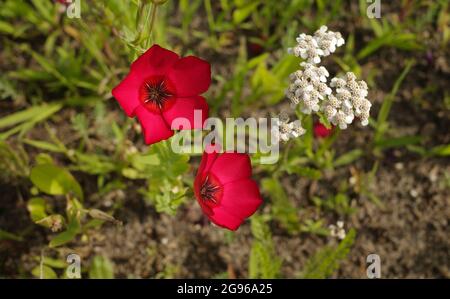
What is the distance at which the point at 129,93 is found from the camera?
1.52m

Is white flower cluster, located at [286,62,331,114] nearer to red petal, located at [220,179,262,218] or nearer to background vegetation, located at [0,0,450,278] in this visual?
red petal, located at [220,179,262,218]

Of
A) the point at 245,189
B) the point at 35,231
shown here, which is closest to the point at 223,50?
the point at 245,189

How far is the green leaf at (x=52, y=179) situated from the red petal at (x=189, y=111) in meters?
0.56

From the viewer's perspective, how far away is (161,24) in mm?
2207

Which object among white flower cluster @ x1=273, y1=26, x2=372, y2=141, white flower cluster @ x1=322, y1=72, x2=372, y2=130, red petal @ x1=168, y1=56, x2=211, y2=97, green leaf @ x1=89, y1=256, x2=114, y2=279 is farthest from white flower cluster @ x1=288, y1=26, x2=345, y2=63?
green leaf @ x1=89, y1=256, x2=114, y2=279

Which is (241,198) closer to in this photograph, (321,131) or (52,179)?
(321,131)

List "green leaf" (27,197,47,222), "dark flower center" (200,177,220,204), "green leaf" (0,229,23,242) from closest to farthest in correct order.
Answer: "dark flower center" (200,177,220,204)
"green leaf" (27,197,47,222)
"green leaf" (0,229,23,242)

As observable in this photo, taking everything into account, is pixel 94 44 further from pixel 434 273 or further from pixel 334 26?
pixel 434 273

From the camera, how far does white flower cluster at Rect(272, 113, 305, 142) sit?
1558 millimetres

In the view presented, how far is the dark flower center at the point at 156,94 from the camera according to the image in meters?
1.64

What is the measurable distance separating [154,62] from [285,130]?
434 mm

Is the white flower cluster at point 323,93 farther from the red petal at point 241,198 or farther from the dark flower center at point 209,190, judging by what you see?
the dark flower center at point 209,190

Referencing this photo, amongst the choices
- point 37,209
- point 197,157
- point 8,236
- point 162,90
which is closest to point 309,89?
point 162,90

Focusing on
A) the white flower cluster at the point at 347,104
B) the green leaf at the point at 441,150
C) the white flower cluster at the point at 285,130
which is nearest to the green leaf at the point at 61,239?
the white flower cluster at the point at 285,130
